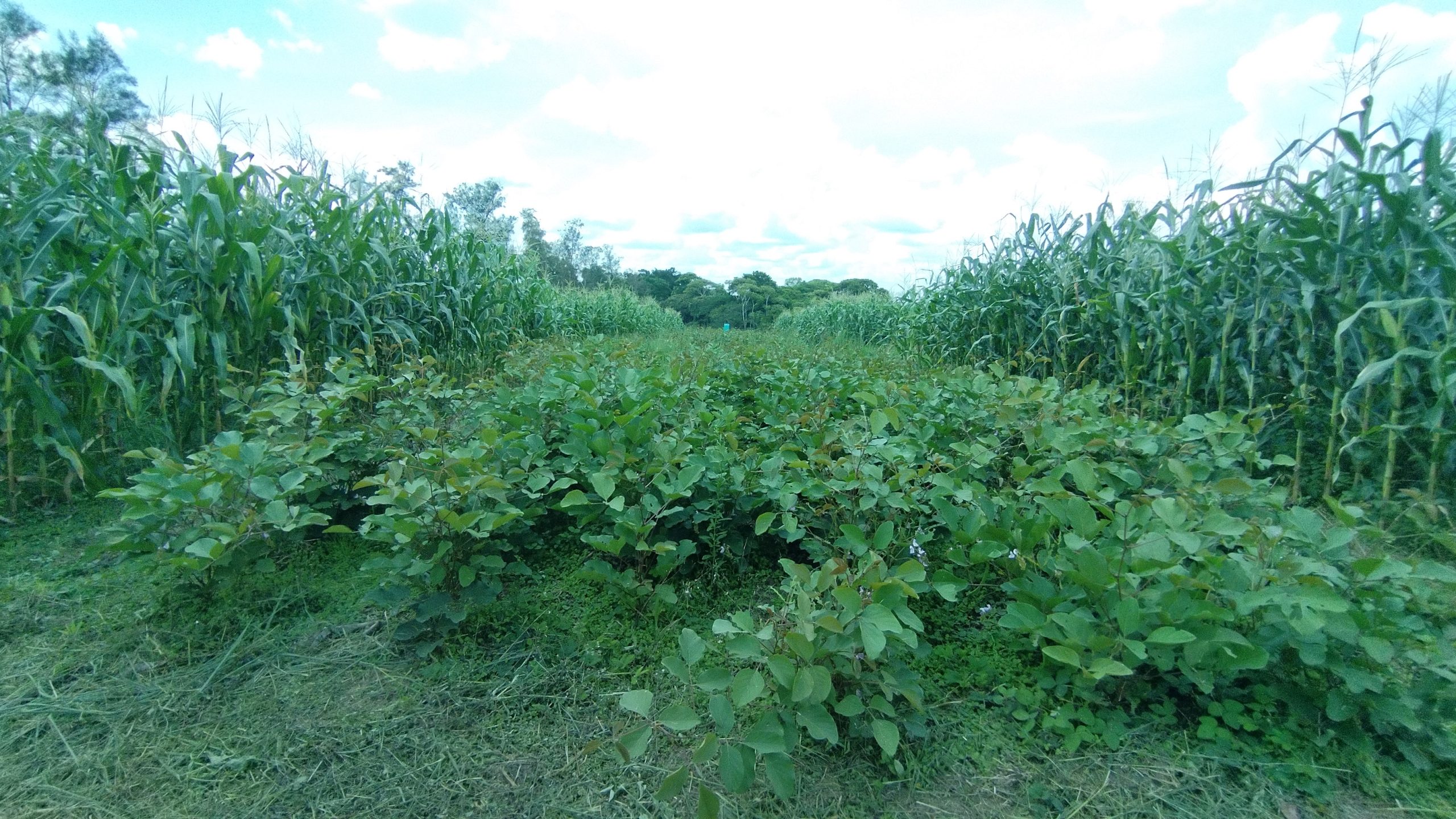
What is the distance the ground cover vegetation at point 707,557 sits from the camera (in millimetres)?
1562

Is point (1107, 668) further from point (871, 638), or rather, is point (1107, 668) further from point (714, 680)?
point (714, 680)

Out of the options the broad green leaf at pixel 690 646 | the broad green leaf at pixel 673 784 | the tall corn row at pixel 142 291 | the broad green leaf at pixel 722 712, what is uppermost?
the tall corn row at pixel 142 291

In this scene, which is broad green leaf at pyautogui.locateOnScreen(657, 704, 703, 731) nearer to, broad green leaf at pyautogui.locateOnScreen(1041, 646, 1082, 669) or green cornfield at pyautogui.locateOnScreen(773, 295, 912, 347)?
broad green leaf at pyautogui.locateOnScreen(1041, 646, 1082, 669)

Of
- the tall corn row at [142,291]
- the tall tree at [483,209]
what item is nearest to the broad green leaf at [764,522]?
the tall corn row at [142,291]

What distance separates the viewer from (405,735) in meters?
1.77

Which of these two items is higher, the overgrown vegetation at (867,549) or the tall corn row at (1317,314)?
the tall corn row at (1317,314)

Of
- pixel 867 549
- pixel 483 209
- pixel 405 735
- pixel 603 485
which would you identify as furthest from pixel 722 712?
pixel 483 209

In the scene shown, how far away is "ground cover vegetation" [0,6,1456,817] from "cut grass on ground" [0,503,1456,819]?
1 cm

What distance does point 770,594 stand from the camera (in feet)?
7.98

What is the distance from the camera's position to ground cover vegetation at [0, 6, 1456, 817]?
5.13 ft

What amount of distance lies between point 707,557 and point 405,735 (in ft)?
3.62

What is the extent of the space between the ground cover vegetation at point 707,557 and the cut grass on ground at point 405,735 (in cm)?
1

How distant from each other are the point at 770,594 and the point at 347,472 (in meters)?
1.75

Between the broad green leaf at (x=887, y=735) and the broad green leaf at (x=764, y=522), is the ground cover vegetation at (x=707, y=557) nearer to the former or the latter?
the broad green leaf at (x=887, y=735)
